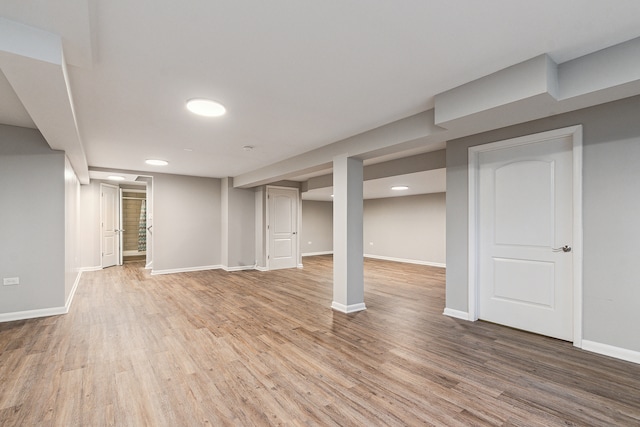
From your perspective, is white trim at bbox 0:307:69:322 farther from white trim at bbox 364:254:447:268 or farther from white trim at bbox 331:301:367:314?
white trim at bbox 364:254:447:268

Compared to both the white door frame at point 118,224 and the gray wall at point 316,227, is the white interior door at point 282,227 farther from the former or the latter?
the white door frame at point 118,224

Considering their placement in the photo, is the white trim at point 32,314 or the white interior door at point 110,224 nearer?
the white trim at point 32,314

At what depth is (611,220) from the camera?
2584 mm

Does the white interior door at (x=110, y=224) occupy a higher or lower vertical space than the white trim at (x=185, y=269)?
higher

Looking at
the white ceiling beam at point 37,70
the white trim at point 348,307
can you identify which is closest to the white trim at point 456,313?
the white trim at point 348,307

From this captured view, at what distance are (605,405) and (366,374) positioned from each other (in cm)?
156

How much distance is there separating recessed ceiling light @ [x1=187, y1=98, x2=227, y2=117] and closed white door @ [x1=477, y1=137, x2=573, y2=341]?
305cm

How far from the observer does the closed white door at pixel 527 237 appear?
2938 mm

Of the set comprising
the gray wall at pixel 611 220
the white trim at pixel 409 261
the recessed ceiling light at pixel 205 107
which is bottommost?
the white trim at pixel 409 261

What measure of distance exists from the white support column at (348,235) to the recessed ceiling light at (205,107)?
175 cm

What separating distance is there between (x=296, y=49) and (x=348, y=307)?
3.18 metres

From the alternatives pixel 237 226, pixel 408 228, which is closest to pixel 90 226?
pixel 237 226

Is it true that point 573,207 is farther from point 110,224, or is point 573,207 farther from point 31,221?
point 110,224

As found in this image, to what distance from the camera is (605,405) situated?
1.94 meters
